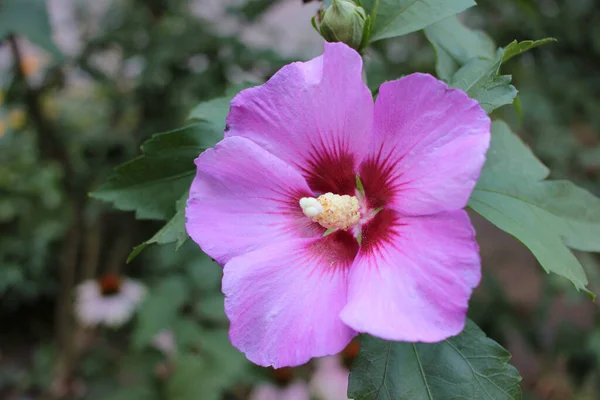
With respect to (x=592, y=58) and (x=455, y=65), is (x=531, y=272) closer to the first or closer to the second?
(x=592, y=58)

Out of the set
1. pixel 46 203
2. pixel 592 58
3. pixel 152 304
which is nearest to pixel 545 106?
pixel 592 58

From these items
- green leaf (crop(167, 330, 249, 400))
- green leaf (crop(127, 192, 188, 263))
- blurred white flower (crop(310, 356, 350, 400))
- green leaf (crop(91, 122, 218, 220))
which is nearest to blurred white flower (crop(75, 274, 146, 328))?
green leaf (crop(167, 330, 249, 400))

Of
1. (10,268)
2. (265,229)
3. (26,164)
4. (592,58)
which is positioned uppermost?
(265,229)

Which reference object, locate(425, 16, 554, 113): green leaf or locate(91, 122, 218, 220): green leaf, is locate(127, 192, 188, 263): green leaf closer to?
locate(91, 122, 218, 220): green leaf

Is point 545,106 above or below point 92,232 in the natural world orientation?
above

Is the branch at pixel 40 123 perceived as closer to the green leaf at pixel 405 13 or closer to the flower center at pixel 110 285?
the flower center at pixel 110 285

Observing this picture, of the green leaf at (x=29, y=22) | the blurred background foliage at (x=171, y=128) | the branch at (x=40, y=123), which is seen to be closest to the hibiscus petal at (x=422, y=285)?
the blurred background foliage at (x=171, y=128)
